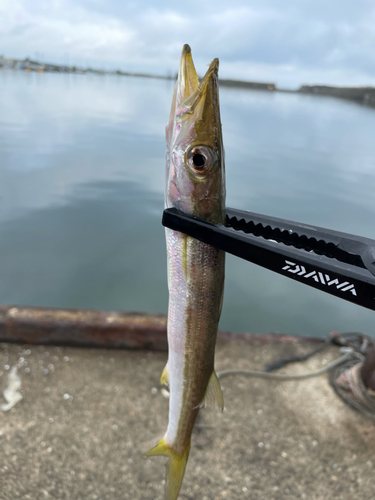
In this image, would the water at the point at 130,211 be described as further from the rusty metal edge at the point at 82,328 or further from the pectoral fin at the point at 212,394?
the pectoral fin at the point at 212,394

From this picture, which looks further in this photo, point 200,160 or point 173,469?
point 173,469

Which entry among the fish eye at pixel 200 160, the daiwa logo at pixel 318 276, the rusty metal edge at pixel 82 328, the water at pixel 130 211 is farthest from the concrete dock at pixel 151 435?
the water at pixel 130 211

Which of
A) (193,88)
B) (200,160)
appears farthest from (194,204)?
(193,88)

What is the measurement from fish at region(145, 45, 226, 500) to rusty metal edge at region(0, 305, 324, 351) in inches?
86.6

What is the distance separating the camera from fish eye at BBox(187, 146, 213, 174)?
143cm

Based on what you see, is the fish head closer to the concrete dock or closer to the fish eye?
the fish eye

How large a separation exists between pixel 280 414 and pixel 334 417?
557 mm

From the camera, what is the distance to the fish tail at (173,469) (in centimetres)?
184

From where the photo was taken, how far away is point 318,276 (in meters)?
1.20

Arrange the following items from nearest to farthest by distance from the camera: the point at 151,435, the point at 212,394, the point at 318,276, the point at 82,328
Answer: the point at 318,276 < the point at 212,394 < the point at 151,435 < the point at 82,328

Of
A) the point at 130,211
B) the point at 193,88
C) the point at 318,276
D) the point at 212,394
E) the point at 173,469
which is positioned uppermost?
the point at 193,88

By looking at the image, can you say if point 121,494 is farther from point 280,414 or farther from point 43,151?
point 43,151

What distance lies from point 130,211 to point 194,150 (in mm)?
10247

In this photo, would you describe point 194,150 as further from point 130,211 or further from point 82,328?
point 130,211
